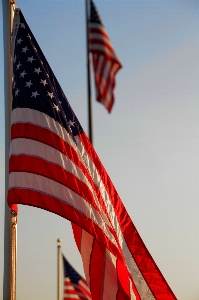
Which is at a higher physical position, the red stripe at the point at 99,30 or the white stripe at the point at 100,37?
the red stripe at the point at 99,30

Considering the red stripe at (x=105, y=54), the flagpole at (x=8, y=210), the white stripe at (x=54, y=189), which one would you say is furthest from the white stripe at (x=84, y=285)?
the red stripe at (x=105, y=54)

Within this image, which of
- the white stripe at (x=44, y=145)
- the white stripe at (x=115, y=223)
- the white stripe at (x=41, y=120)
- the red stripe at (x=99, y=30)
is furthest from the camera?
the white stripe at (x=115, y=223)

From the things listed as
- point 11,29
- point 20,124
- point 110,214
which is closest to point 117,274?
point 110,214

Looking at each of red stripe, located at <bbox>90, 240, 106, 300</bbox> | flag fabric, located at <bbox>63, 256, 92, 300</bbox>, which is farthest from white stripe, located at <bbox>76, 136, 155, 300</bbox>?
flag fabric, located at <bbox>63, 256, 92, 300</bbox>

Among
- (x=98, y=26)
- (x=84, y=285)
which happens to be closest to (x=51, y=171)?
(x=84, y=285)

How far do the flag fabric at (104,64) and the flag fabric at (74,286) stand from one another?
6.47 metres

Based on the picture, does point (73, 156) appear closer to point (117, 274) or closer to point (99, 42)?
point (117, 274)

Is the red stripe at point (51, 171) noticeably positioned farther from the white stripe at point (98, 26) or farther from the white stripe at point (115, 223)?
the white stripe at point (98, 26)

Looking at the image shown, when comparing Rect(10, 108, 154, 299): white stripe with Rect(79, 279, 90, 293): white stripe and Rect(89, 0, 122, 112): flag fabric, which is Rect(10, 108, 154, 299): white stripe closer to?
Rect(79, 279, 90, 293): white stripe

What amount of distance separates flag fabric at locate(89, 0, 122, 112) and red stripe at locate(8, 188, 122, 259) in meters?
5.35

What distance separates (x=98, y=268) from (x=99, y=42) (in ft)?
22.5

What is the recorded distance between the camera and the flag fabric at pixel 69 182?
54.4 feet

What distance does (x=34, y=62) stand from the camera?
17984 mm

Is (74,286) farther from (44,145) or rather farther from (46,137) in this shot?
(46,137)
